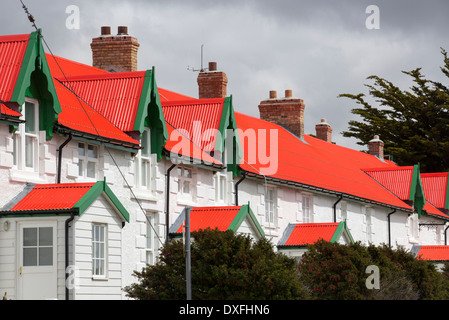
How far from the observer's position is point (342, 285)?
88.7 feet

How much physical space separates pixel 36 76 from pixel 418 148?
52097 mm

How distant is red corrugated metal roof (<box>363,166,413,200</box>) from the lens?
4975 cm

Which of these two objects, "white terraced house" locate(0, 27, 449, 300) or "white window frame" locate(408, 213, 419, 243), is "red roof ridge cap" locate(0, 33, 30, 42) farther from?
"white window frame" locate(408, 213, 419, 243)

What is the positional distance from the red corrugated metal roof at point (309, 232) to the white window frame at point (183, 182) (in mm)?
6256

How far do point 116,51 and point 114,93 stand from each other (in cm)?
710

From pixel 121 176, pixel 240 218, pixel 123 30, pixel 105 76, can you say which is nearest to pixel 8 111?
pixel 121 176

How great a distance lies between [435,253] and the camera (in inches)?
1780

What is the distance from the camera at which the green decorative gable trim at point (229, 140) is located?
31.8 meters

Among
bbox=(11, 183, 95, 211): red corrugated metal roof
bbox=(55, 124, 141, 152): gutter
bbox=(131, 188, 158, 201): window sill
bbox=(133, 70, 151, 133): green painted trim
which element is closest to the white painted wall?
bbox=(131, 188, 158, 201): window sill

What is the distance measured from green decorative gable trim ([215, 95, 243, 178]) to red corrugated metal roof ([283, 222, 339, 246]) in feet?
14.1

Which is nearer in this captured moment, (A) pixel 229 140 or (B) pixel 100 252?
(B) pixel 100 252

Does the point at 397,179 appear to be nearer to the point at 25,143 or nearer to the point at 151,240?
the point at 151,240

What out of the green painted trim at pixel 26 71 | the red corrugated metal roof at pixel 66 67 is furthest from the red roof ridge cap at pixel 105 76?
the green painted trim at pixel 26 71

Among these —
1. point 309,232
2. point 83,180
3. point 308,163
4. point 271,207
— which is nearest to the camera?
point 83,180
